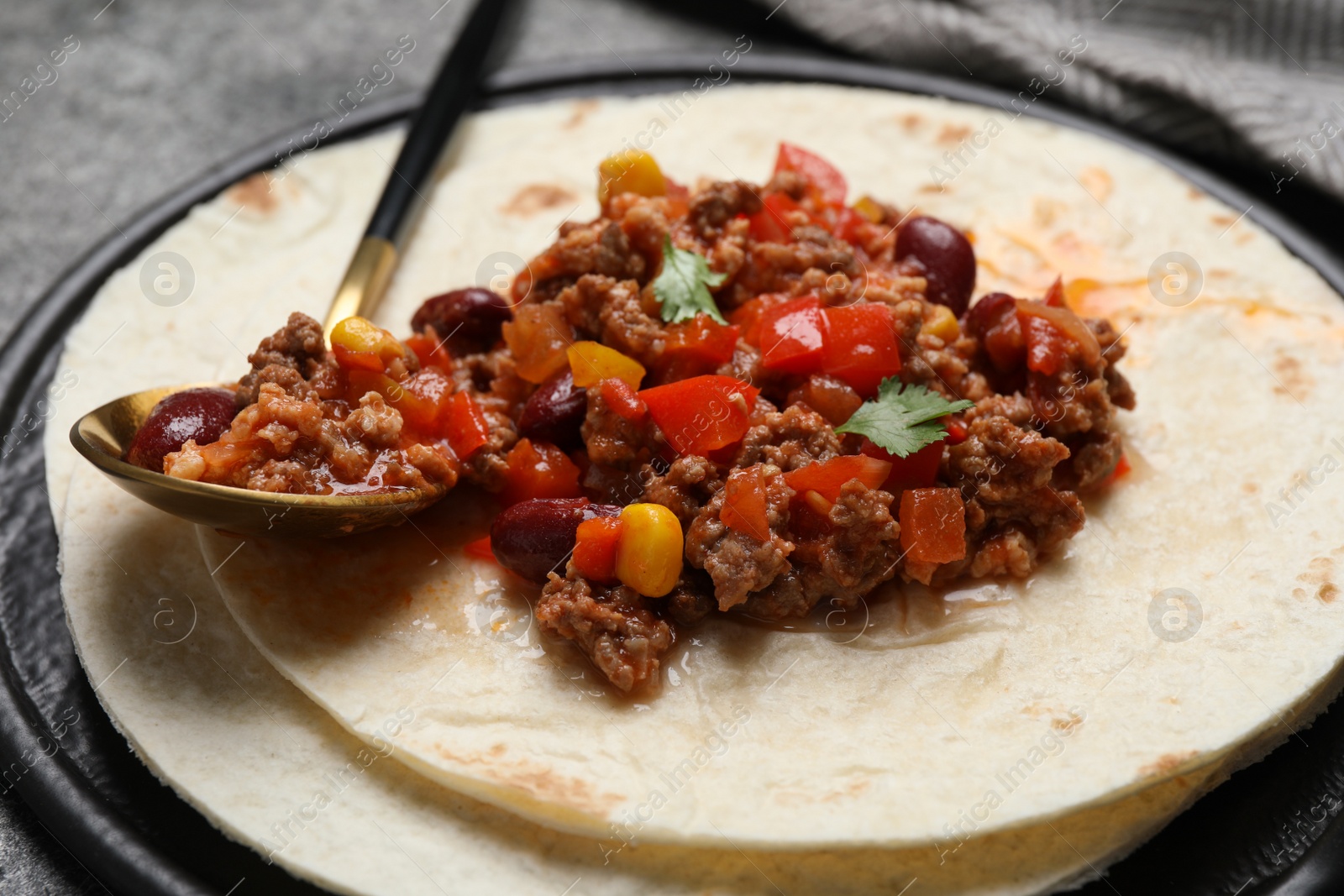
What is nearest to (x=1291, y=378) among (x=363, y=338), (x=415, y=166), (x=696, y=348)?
(x=696, y=348)

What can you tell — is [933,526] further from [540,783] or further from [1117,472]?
[540,783]

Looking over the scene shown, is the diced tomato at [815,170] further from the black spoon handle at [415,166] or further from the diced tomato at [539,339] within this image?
the black spoon handle at [415,166]

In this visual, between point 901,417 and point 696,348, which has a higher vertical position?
point 696,348

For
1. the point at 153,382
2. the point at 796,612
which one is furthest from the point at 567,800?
the point at 153,382

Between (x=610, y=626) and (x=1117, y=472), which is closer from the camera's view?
(x=610, y=626)

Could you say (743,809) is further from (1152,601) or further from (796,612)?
(1152,601)

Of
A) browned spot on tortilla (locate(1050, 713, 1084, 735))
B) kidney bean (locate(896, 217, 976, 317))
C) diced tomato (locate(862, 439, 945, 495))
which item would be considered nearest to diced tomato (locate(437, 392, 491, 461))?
diced tomato (locate(862, 439, 945, 495))

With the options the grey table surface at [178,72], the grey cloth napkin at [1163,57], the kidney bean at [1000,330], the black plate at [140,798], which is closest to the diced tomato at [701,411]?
the kidney bean at [1000,330]

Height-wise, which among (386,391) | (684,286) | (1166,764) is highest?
(684,286)
